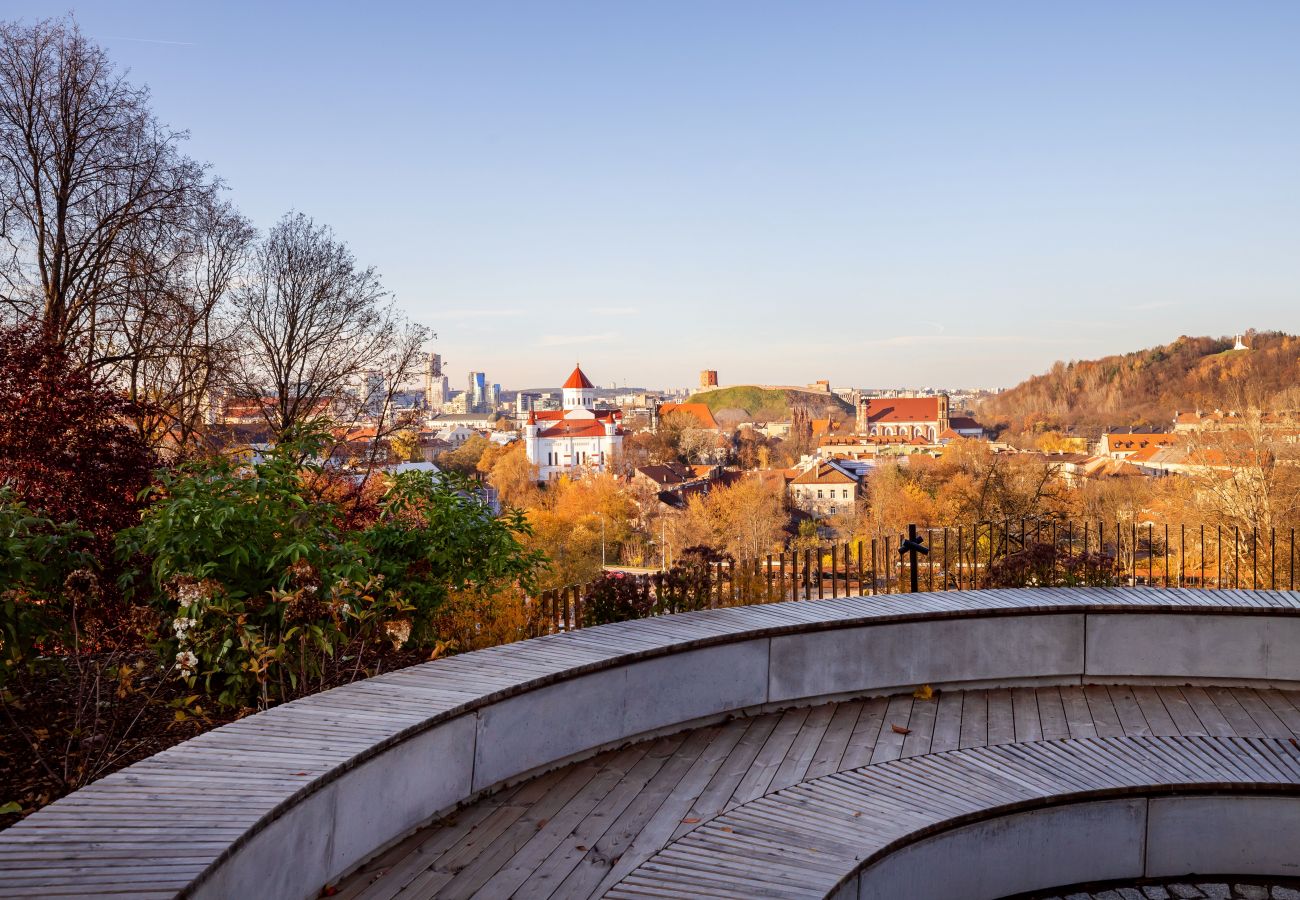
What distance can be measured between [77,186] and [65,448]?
860 centimetres

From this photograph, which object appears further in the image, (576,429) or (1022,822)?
(576,429)

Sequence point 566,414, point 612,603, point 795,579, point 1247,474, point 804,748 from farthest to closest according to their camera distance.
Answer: point 566,414 < point 1247,474 < point 795,579 < point 612,603 < point 804,748

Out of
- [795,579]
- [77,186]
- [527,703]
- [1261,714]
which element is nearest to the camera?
[527,703]

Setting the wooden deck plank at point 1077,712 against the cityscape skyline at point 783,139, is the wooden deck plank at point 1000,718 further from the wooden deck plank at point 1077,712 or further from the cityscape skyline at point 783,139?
the cityscape skyline at point 783,139

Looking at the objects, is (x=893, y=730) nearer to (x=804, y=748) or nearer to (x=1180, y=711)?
(x=804, y=748)

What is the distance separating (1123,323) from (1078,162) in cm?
3136

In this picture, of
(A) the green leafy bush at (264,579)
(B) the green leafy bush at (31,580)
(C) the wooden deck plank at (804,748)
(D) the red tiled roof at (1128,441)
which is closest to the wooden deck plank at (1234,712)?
(C) the wooden deck plank at (804,748)

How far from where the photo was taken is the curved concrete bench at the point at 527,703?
202 centimetres

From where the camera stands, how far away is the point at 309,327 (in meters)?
16.1

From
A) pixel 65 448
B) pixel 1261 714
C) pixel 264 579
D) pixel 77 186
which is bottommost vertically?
pixel 1261 714

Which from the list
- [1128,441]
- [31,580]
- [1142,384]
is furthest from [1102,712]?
[1142,384]

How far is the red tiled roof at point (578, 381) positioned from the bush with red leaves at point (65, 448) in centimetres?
10156

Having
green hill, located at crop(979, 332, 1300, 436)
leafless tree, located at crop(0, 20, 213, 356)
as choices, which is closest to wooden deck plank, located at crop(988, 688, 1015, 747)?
leafless tree, located at crop(0, 20, 213, 356)

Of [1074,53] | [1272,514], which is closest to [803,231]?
[1074,53]
